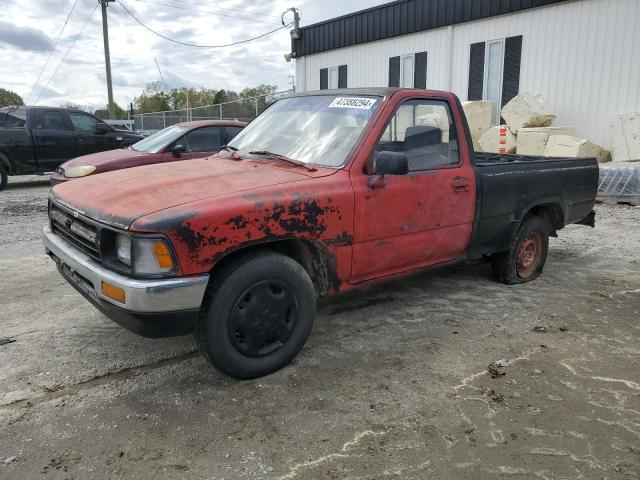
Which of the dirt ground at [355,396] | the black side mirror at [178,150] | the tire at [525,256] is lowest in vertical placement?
the dirt ground at [355,396]

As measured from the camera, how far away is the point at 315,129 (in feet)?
12.6

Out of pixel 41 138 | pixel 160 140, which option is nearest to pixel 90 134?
pixel 41 138

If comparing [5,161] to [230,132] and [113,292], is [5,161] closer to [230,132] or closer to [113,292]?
[230,132]

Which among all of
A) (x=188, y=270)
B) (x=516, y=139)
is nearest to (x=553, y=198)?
(x=188, y=270)

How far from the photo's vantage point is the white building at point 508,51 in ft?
37.1

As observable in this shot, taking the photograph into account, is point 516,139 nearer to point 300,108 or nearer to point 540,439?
point 300,108

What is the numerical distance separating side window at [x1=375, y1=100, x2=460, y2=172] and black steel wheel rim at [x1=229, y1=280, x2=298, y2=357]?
1.28 meters

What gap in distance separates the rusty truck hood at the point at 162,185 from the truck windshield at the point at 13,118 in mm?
8834

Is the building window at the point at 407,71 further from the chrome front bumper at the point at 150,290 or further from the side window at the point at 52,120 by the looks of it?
the chrome front bumper at the point at 150,290

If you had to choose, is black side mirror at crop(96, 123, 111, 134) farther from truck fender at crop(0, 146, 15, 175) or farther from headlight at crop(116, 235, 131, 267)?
headlight at crop(116, 235, 131, 267)

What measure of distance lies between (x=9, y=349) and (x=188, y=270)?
1821mm

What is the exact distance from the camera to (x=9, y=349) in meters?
3.65

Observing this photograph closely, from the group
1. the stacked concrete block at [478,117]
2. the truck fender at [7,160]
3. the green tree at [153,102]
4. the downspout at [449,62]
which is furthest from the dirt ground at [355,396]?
the green tree at [153,102]

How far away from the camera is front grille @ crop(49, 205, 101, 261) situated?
304cm
